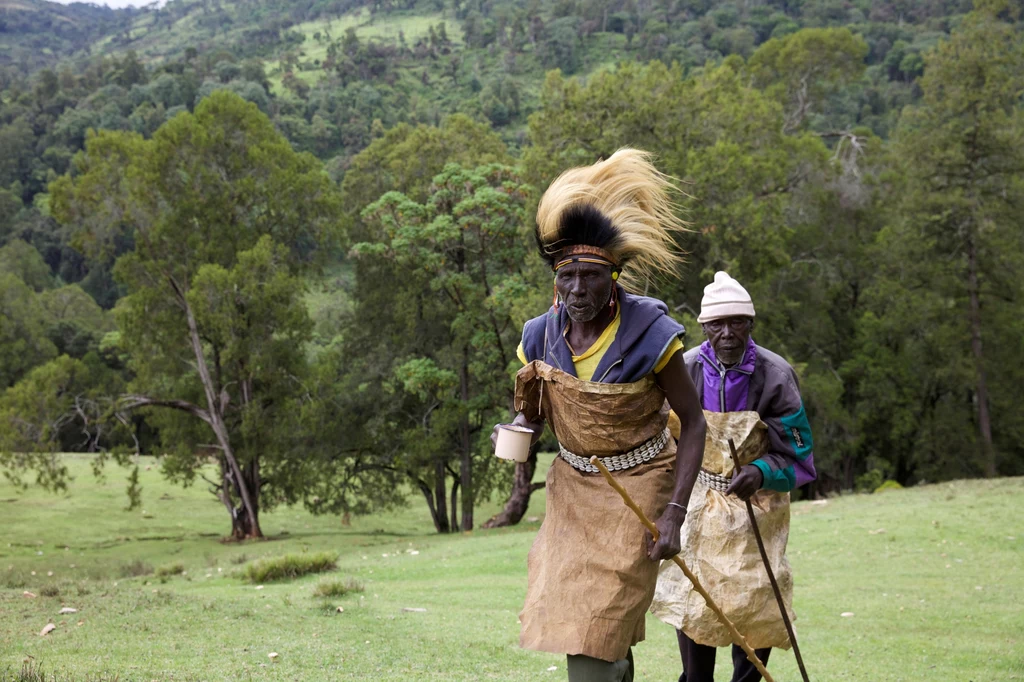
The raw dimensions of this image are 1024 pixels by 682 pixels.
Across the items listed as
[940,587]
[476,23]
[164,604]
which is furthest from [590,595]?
[476,23]

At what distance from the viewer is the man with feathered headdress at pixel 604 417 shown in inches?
164

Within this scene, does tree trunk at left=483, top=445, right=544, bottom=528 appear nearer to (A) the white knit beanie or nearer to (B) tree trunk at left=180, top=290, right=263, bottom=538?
(B) tree trunk at left=180, top=290, right=263, bottom=538

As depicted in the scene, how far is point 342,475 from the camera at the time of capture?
29.6 m

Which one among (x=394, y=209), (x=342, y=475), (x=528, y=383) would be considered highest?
(x=528, y=383)

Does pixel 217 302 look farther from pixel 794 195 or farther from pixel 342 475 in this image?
pixel 794 195

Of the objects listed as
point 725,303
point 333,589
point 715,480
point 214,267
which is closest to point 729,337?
point 725,303

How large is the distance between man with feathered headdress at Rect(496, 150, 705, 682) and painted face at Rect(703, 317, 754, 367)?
1.13 meters

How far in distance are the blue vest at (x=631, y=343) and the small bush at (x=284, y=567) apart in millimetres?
8904

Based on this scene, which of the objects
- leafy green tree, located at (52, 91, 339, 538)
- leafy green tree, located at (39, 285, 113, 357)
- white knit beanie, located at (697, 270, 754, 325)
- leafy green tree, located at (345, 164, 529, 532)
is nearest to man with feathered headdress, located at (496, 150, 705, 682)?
white knit beanie, located at (697, 270, 754, 325)

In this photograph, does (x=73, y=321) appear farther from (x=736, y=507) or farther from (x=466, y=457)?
(x=736, y=507)

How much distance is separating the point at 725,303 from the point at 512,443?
197cm

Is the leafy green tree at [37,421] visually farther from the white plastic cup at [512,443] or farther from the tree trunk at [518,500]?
the white plastic cup at [512,443]

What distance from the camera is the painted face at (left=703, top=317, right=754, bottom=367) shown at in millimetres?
5520

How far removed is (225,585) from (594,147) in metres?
16.0
